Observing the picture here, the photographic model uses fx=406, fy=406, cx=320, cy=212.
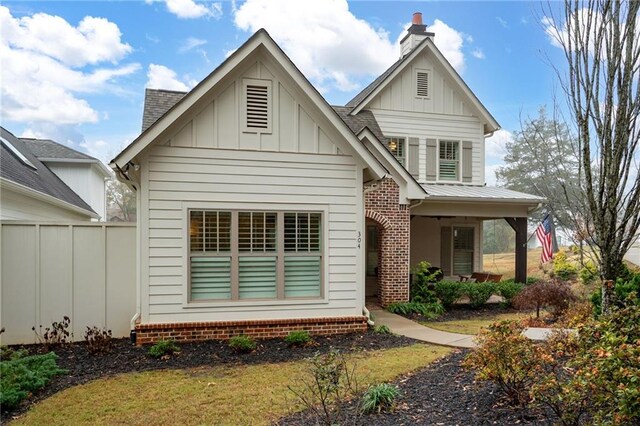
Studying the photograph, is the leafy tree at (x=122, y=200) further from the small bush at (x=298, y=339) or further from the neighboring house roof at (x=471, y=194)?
the small bush at (x=298, y=339)

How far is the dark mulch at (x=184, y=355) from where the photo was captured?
6.08 m

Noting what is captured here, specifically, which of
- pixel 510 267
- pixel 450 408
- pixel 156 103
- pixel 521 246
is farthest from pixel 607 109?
pixel 510 267

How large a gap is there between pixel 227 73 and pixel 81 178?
13732 mm

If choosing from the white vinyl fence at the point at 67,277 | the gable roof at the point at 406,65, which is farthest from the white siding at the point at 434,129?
the white vinyl fence at the point at 67,277

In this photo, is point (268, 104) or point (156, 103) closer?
point (268, 104)

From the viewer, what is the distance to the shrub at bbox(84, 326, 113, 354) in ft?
22.5

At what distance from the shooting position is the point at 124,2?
1176 cm

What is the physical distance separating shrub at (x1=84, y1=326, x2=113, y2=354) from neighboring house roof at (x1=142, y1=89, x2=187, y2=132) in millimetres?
3974

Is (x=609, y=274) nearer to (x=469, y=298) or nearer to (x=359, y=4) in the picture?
(x=469, y=298)

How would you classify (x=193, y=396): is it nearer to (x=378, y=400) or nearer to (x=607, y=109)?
(x=378, y=400)

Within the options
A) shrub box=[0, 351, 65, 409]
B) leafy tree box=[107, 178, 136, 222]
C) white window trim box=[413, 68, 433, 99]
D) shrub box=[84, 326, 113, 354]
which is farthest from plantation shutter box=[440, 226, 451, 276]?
leafy tree box=[107, 178, 136, 222]

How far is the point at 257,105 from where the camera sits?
25.3 ft

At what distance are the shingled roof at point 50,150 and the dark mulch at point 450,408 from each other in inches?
685

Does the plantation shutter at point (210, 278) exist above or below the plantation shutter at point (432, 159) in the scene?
below
